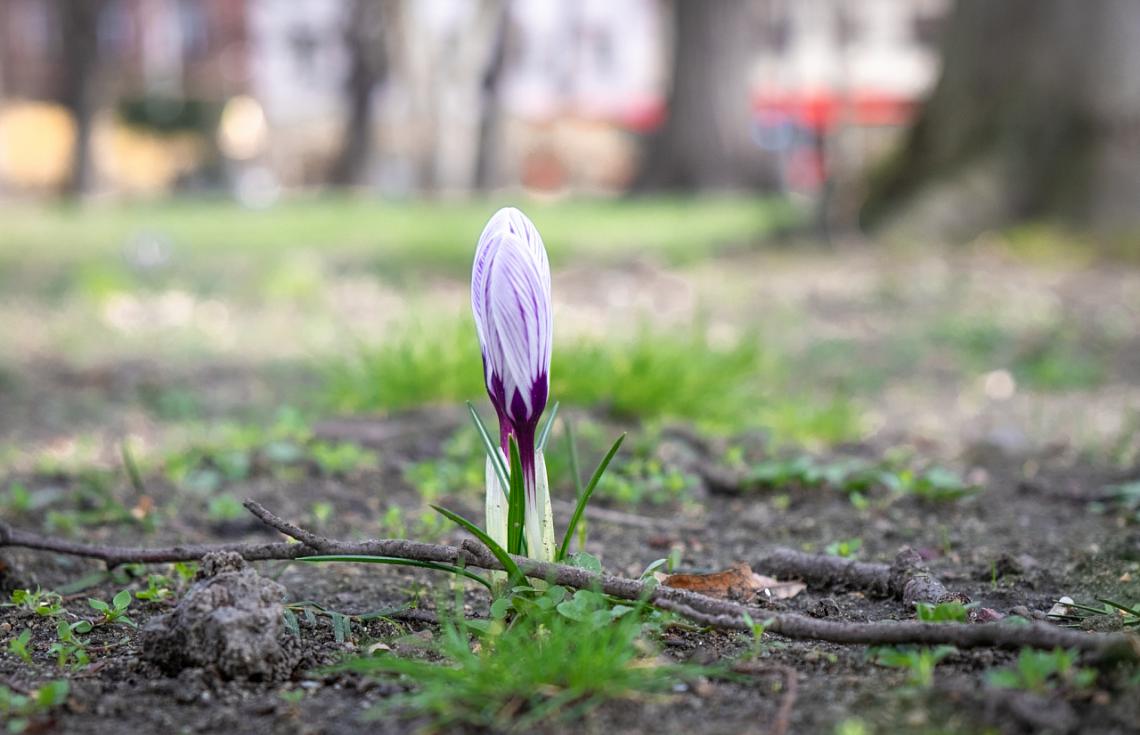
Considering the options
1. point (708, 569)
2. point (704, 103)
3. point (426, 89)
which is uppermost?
point (426, 89)

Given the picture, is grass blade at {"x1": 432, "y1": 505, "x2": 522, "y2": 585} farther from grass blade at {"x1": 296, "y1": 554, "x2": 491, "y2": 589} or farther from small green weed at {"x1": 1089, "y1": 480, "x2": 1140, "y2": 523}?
small green weed at {"x1": 1089, "y1": 480, "x2": 1140, "y2": 523}

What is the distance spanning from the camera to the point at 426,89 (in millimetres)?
19328

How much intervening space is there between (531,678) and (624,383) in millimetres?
2578

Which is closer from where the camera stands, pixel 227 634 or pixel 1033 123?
pixel 227 634

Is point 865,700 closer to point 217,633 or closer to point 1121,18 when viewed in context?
point 217,633

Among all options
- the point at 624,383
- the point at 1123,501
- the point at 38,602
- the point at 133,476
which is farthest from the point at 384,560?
the point at 624,383

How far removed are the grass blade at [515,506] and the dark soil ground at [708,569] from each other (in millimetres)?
242

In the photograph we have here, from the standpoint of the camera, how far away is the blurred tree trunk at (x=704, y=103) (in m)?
19.9

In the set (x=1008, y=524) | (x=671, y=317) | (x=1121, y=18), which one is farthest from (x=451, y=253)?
(x=1008, y=524)

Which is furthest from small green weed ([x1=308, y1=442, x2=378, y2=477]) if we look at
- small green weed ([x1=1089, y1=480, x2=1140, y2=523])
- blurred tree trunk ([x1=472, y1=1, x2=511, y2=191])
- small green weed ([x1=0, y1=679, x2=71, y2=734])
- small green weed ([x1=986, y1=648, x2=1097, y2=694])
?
blurred tree trunk ([x1=472, y1=1, x2=511, y2=191])

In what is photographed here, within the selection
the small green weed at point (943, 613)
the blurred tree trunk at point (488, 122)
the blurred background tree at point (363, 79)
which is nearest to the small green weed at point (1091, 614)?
the small green weed at point (943, 613)

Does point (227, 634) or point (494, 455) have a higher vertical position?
point (494, 455)

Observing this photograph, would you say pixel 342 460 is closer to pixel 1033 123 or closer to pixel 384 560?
pixel 384 560

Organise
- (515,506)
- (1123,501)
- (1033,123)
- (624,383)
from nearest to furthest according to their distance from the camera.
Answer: (515,506) → (1123,501) → (624,383) → (1033,123)
